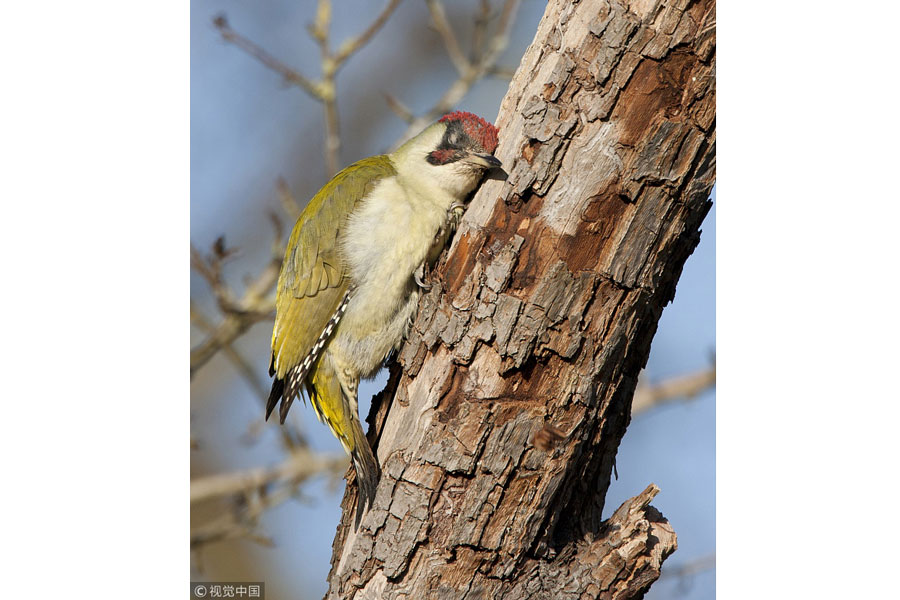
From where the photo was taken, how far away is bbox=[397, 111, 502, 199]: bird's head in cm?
273

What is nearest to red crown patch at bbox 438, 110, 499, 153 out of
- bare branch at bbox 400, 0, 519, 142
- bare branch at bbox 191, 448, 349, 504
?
bare branch at bbox 400, 0, 519, 142

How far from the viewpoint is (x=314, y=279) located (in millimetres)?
3172

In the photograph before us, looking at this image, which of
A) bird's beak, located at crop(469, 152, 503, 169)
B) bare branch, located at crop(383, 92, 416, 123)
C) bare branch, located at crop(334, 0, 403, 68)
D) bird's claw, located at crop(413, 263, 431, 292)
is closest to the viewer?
bird's beak, located at crop(469, 152, 503, 169)

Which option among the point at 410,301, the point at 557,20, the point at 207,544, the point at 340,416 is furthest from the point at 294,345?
the point at 557,20

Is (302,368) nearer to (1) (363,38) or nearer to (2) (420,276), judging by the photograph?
(2) (420,276)

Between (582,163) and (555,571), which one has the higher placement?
(582,163)

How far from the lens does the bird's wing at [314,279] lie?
3.15 meters

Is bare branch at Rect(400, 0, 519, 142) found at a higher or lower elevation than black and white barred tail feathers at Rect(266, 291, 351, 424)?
higher

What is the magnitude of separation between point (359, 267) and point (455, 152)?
57 cm

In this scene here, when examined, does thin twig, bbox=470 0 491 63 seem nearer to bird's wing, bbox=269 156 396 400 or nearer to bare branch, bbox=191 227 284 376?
bird's wing, bbox=269 156 396 400

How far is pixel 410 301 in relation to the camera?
3.01 meters

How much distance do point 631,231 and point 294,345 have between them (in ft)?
4.80

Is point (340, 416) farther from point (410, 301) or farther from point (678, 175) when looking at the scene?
point (678, 175)

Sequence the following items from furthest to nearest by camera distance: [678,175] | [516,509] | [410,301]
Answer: [410,301]
[516,509]
[678,175]
